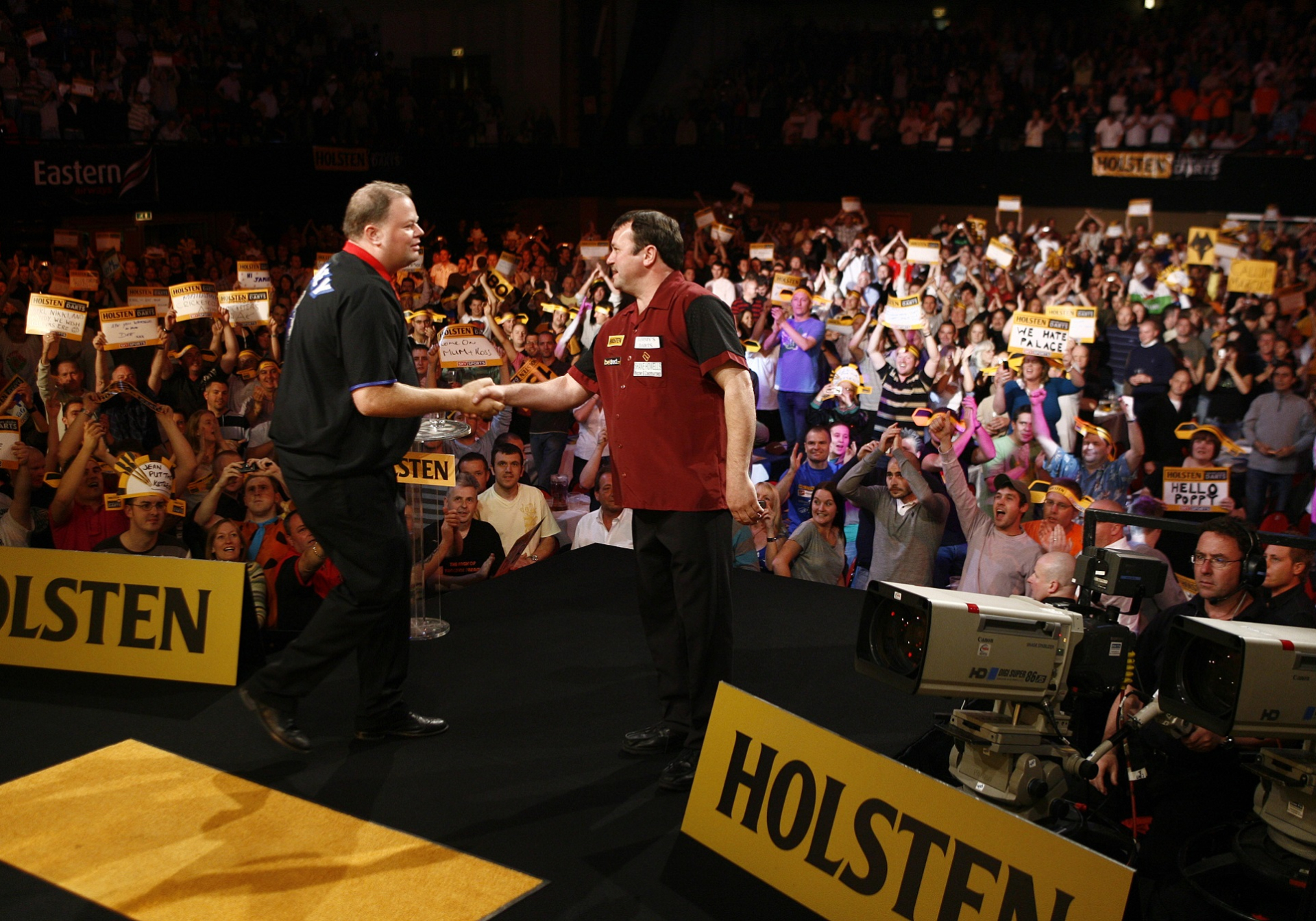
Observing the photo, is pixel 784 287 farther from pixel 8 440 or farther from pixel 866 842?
pixel 866 842

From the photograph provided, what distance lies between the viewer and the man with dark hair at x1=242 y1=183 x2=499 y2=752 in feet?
10.2

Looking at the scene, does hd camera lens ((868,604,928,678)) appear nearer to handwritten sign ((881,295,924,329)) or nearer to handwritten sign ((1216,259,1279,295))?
handwritten sign ((881,295,924,329))

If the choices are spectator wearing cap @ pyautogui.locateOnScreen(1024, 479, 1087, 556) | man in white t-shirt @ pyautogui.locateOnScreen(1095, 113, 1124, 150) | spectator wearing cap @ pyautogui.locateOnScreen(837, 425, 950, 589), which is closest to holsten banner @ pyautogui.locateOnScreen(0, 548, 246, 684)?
spectator wearing cap @ pyautogui.locateOnScreen(837, 425, 950, 589)

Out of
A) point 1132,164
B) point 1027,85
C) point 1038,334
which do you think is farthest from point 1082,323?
point 1027,85

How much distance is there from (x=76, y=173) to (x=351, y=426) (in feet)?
28.7

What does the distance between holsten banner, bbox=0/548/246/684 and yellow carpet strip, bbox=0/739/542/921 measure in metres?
0.66

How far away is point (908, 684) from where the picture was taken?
8.33 feet

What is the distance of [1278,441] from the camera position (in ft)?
20.1

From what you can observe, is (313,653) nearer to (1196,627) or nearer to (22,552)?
(22,552)

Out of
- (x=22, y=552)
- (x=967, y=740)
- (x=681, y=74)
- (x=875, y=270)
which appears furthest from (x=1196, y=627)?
(x=681, y=74)

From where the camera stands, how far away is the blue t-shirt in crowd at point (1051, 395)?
626 centimetres

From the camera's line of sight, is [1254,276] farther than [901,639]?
Yes

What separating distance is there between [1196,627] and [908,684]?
0.64 m

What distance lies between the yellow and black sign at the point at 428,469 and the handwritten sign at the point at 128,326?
231 centimetres
